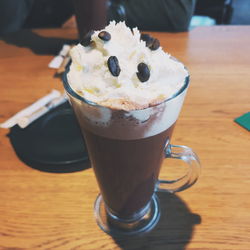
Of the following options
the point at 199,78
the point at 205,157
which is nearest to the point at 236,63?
the point at 199,78

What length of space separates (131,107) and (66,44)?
103 cm

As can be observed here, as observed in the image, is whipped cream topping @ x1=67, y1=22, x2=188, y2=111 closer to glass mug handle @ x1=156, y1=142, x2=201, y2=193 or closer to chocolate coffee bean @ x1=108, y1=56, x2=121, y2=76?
chocolate coffee bean @ x1=108, y1=56, x2=121, y2=76

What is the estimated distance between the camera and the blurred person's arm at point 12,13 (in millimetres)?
1994

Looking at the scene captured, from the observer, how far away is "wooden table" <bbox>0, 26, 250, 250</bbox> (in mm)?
639

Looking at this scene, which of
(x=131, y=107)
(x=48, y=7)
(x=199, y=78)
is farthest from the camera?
(x=48, y=7)

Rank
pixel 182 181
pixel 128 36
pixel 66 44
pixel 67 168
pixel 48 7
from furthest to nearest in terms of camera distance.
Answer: pixel 48 7, pixel 66 44, pixel 67 168, pixel 182 181, pixel 128 36

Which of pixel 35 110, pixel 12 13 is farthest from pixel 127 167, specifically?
pixel 12 13

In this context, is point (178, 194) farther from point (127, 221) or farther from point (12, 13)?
point (12, 13)

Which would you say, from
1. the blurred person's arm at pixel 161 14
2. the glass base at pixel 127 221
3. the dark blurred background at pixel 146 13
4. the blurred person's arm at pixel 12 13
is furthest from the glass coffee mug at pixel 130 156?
the blurred person's arm at pixel 12 13

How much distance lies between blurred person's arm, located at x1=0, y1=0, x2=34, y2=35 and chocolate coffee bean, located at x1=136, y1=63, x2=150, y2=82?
1834 millimetres

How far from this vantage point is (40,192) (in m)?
0.74

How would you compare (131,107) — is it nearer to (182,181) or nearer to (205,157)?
(182,181)

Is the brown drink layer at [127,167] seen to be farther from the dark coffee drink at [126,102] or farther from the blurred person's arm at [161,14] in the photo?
the blurred person's arm at [161,14]

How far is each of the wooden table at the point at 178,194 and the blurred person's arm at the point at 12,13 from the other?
109 cm
